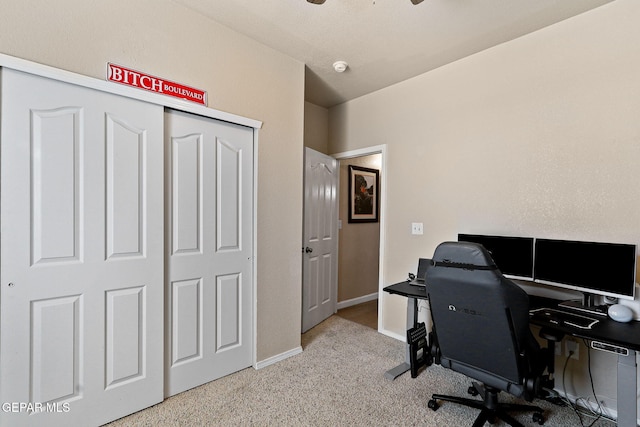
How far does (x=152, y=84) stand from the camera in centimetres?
193

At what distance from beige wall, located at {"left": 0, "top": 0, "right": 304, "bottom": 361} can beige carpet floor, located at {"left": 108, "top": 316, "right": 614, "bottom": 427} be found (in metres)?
0.31

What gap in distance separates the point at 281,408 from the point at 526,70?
3.06 meters

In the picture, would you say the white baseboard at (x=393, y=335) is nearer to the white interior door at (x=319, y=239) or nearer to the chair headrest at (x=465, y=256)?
the white interior door at (x=319, y=239)

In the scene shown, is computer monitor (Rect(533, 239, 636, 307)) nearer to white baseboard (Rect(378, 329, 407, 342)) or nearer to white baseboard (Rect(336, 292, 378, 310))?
white baseboard (Rect(378, 329, 407, 342))

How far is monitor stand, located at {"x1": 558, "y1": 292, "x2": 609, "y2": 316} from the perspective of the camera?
186cm

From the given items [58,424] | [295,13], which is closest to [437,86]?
[295,13]

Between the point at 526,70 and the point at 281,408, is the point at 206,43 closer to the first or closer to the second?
the point at 526,70

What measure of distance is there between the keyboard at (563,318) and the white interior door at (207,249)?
204 cm

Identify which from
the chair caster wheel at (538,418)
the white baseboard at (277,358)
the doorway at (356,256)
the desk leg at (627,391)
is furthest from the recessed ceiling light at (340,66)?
the chair caster wheel at (538,418)

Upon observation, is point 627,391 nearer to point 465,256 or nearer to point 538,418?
point 538,418

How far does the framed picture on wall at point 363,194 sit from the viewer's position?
14.0 ft

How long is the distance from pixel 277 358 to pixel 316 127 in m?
2.68

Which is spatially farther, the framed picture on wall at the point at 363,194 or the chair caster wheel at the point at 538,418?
the framed picture on wall at the point at 363,194

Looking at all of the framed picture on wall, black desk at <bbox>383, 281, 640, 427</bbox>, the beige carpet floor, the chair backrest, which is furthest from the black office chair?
the framed picture on wall
